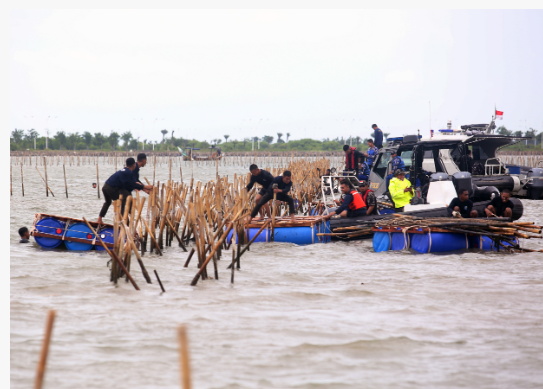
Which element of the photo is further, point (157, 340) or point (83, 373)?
point (157, 340)

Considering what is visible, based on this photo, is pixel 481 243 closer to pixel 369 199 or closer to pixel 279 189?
pixel 369 199

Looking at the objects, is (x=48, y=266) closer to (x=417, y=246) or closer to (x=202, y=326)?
(x=202, y=326)

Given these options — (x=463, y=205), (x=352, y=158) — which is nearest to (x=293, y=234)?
(x=463, y=205)

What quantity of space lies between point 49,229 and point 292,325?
5761 mm

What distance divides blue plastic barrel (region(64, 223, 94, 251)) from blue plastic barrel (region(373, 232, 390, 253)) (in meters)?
5.15

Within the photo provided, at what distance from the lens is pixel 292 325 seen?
515cm

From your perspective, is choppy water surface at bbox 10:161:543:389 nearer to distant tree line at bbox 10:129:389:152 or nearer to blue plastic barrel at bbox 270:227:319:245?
blue plastic barrel at bbox 270:227:319:245

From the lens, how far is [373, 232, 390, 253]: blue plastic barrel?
31.6 feet

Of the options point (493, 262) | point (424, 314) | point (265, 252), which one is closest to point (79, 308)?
point (424, 314)

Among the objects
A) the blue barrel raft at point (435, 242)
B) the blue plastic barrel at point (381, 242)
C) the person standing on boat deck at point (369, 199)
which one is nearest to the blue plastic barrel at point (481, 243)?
the blue barrel raft at point (435, 242)

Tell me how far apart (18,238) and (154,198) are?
352cm

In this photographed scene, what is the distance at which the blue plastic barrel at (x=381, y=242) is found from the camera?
31.6 ft

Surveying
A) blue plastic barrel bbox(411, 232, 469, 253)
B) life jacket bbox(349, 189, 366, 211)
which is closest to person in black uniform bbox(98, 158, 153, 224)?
life jacket bbox(349, 189, 366, 211)

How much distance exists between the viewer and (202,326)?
5105mm
